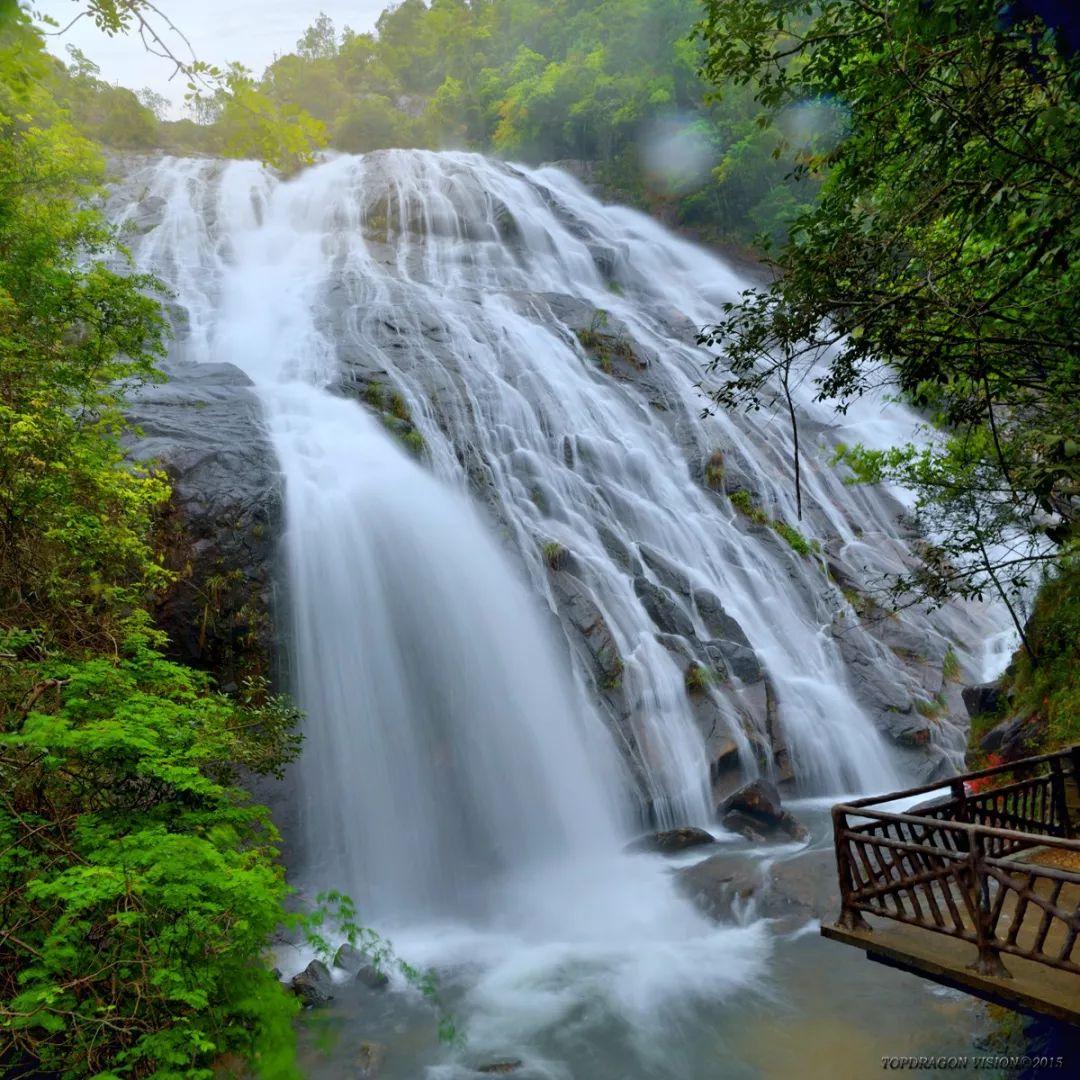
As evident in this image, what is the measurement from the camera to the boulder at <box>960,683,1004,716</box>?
11.1 meters

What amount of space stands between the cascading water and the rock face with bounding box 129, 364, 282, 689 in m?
0.48

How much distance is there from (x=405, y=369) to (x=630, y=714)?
30.1ft

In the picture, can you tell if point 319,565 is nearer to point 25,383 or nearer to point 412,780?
point 412,780

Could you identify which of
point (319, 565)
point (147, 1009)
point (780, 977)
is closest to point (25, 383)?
point (319, 565)

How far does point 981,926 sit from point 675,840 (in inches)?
226

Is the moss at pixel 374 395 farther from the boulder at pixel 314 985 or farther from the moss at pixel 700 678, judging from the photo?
the boulder at pixel 314 985

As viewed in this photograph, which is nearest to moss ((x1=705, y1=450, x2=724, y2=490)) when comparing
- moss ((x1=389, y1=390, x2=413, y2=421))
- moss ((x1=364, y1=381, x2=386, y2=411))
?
moss ((x1=389, y1=390, x2=413, y2=421))

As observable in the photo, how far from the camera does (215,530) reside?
1053cm

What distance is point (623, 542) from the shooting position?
45.9 feet

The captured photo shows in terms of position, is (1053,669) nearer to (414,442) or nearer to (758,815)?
(758,815)

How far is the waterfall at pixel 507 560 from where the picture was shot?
33.1 ft

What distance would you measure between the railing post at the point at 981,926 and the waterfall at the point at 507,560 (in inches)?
240

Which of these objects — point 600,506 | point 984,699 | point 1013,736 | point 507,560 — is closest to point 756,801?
point 1013,736

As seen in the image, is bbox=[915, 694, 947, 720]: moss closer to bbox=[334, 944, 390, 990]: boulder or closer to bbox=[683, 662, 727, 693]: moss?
bbox=[683, 662, 727, 693]: moss
